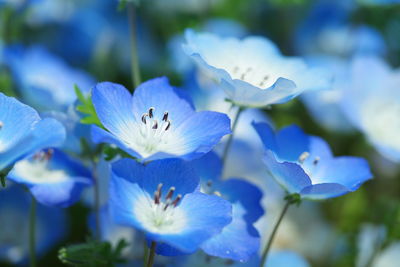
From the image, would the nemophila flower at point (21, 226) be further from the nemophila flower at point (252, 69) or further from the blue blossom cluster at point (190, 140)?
the nemophila flower at point (252, 69)

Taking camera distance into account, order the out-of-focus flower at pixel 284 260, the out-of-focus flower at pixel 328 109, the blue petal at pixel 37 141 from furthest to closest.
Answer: the out-of-focus flower at pixel 328 109 < the out-of-focus flower at pixel 284 260 < the blue petal at pixel 37 141

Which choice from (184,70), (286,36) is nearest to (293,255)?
(184,70)

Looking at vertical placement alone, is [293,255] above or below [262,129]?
below

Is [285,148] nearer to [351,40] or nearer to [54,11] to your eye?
[351,40]

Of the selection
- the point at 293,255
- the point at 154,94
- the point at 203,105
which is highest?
the point at 154,94

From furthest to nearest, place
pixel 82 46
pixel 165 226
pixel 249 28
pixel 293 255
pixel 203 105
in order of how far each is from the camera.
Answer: pixel 249 28
pixel 82 46
pixel 203 105
pixel 293 255
pixel 165 226

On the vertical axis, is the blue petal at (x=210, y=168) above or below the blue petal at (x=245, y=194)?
above

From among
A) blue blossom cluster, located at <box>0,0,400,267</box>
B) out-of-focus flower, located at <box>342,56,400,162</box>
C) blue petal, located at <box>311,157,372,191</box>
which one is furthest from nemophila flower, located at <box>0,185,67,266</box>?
out-of-focus flower, located at <box>342,56,400,162</box>

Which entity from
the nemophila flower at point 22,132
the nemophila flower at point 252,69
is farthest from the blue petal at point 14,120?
the nemophila flower at point 252,69
